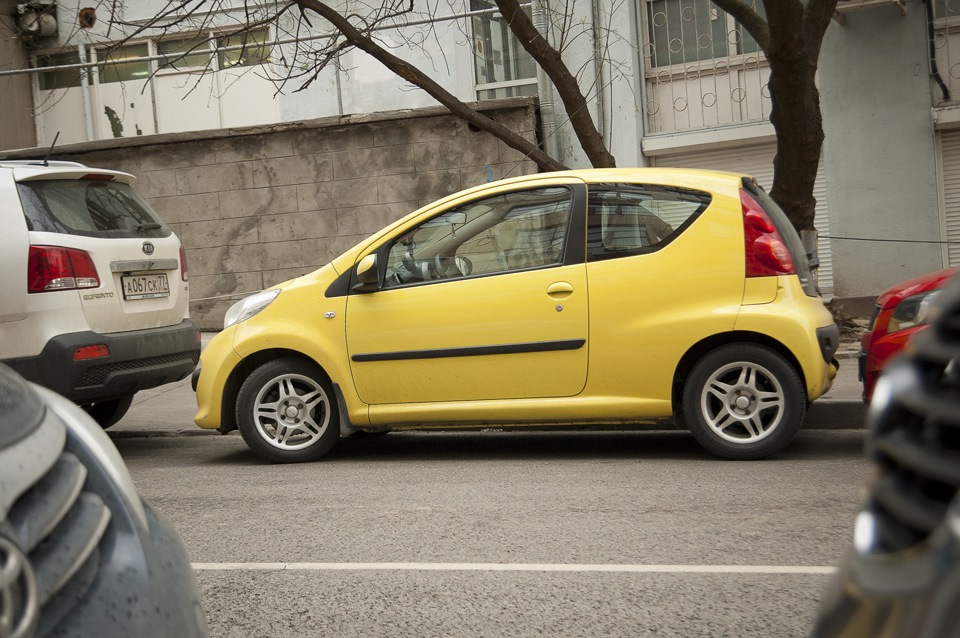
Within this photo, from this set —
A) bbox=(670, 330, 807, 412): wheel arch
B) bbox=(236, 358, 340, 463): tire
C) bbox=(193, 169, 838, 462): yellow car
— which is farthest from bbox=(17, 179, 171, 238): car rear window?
bbox=(670, 330, 807, 412): wheel arch

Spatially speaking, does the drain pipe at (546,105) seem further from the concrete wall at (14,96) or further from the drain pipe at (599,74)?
the concrete wall at (14,96)

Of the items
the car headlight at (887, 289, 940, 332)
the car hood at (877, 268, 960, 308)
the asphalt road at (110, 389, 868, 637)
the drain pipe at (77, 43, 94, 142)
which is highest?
the drain pipe at (77, 43, 94, 142)

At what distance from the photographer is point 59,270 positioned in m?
6.95

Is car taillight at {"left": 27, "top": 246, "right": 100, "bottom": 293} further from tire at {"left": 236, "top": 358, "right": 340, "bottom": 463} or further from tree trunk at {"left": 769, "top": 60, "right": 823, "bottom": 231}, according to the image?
tree trunk at {"left": 769, "top": 60, "right": 823, "bottom": 231}

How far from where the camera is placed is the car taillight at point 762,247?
6324 mm

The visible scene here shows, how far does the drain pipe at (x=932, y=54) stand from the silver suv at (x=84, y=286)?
985 centimetres

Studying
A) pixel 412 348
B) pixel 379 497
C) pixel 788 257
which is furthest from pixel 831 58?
pixel 379 497

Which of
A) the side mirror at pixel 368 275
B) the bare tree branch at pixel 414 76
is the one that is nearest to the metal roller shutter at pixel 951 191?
the bare tree branch at pixel 414 76

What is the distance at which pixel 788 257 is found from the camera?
6387 millimetres

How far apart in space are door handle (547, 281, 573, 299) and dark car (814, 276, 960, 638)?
16.0 ft

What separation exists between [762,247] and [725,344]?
2.02 feet

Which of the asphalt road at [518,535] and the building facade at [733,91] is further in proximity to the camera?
the building facade at [733,91]

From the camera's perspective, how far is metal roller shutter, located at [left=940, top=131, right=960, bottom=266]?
13.3 meters

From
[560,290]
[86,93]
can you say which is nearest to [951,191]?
[560,290]
